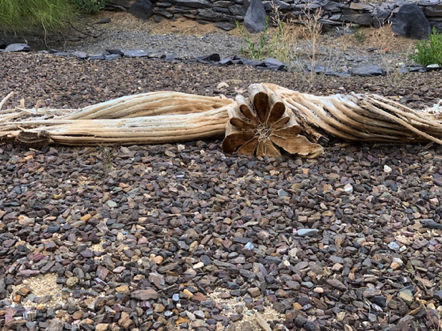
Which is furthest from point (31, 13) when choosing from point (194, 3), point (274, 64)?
point (274, 64)

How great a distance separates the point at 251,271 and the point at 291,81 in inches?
144

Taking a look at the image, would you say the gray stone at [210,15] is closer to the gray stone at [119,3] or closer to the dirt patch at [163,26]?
the dirt patch at [163,26]

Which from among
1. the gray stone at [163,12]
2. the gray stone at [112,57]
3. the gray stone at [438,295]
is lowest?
the gray stone at [163,12]

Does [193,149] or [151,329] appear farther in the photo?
[193,149]

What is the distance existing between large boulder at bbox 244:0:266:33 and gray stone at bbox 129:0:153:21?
1997 mm

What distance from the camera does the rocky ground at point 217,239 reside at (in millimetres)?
2018

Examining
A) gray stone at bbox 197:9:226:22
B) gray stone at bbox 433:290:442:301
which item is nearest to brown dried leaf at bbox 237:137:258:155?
gray stone at bbox 433:290:442:301

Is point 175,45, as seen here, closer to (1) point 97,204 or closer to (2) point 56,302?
(1) point 97,204

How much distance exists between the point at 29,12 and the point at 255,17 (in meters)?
4.00

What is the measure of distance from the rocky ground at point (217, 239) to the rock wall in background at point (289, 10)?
22.5 feet

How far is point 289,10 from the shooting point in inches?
398

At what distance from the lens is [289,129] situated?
3.22 meters

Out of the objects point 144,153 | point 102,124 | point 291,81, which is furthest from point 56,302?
point 291,81

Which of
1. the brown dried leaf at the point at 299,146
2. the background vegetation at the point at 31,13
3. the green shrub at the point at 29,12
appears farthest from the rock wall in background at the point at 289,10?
the brown dried leaf at the point at 299,146
